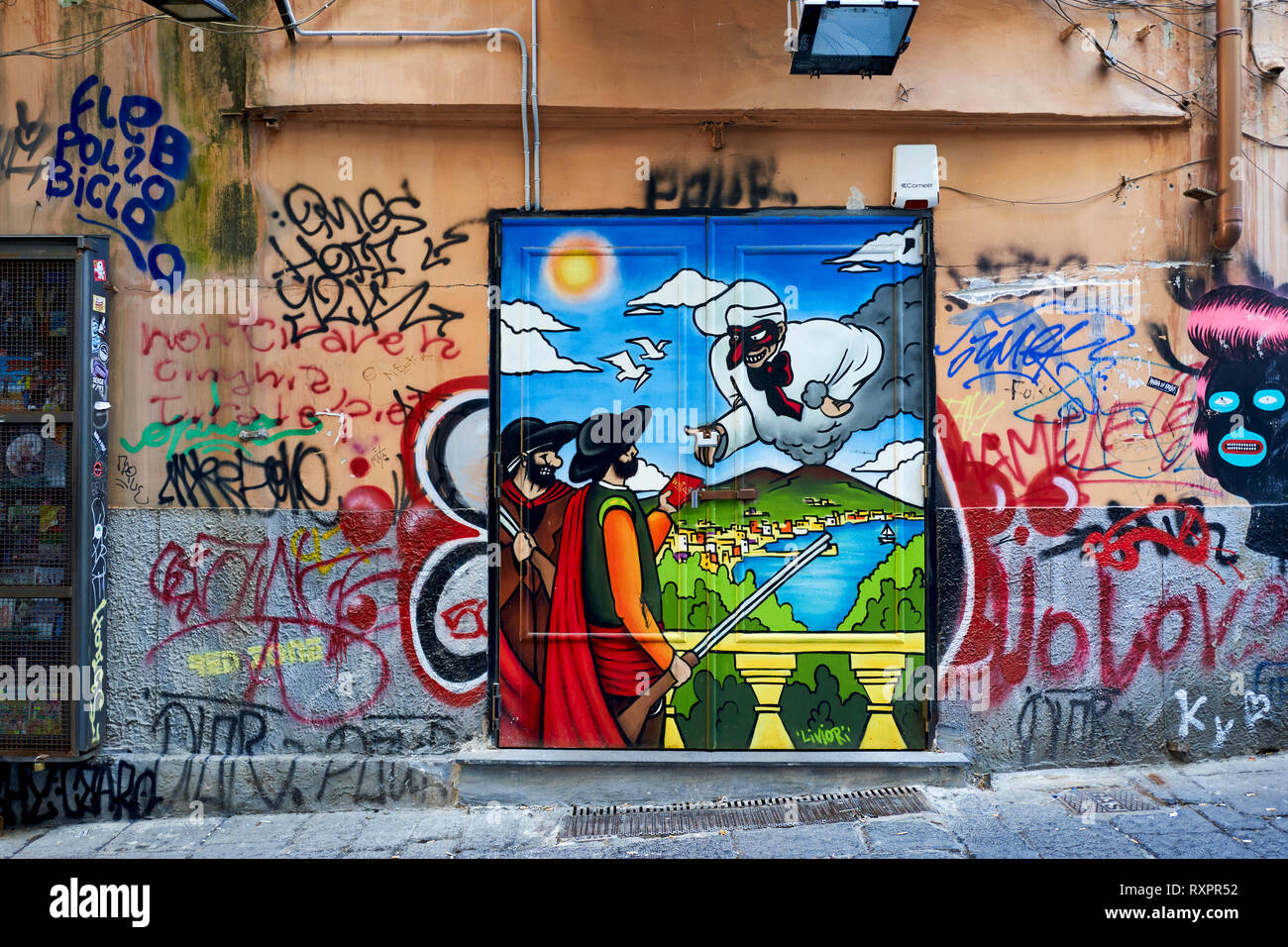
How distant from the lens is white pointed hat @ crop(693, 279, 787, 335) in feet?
16.8

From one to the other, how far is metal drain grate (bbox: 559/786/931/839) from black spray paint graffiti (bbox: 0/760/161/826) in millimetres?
2326

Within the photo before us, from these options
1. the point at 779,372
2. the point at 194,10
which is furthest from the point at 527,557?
the point at 194,10

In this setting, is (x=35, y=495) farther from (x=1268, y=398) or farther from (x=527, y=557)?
(x=1268, y=398)

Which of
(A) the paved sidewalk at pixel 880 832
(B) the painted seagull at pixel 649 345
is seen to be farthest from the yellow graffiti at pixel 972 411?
(A) the paved sidewalk at pixel 880 832

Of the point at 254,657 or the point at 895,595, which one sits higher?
the point at 895,595

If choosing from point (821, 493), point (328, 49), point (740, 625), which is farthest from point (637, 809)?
point (328, 49)

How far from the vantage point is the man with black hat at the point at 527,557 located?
5.14 m

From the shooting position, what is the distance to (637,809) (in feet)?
16.2

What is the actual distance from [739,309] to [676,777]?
8.46 ft

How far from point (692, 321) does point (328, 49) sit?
247 centimetres

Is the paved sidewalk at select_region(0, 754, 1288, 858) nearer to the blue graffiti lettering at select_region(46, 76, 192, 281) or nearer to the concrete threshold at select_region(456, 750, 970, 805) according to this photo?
the concrete threshold at select_region(456, 750, 970, 805)

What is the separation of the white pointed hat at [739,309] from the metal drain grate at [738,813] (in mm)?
2570

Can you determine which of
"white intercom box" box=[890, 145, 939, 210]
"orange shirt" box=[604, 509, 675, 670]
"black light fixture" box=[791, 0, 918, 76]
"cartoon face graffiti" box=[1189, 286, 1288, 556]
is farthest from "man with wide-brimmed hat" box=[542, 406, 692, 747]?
"cartoon face graffiti" box=[1189, 286, 1288, 556]

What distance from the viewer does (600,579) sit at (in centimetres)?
512
